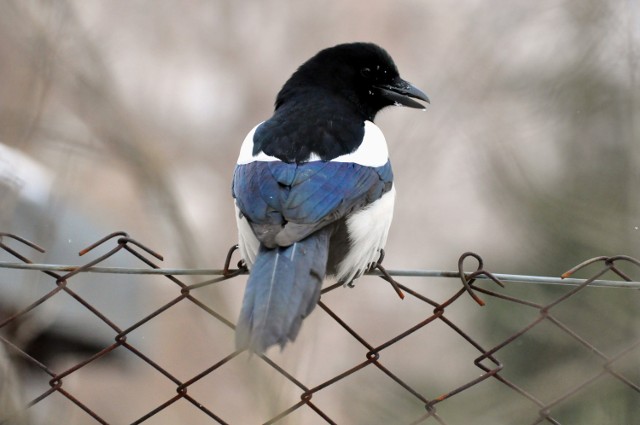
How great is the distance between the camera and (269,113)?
687cm

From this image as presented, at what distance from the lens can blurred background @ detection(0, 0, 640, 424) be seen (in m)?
4.17

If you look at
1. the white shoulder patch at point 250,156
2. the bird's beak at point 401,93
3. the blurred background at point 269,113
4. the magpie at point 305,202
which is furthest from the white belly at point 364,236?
the bird's beak at point 401,93

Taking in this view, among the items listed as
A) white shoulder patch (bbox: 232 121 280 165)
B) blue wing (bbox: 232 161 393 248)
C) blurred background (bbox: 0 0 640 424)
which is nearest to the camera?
blue wing (bbox: 232 161 393 248)

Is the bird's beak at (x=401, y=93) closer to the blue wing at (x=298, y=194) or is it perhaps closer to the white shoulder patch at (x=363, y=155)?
the white shoulder patch at (x=363, y=155)

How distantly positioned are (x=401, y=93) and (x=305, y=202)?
1040 mm

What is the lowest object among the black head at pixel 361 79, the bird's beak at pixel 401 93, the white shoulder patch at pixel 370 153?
the white shoulder patch at pixel 370 153

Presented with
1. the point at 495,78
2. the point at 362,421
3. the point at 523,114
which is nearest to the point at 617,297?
the point at 362,421

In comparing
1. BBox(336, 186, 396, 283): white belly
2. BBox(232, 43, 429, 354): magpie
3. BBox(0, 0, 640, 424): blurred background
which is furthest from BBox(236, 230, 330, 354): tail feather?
BBox(0, 0, 640, 424): blurred background

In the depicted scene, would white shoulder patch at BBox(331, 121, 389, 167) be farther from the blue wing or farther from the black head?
the black head

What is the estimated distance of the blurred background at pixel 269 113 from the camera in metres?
4.17

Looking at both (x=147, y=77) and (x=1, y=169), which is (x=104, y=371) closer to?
(x=147, y=77)

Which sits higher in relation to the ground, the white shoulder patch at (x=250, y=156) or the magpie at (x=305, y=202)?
the white shoulder patch at (x=250, y=156)

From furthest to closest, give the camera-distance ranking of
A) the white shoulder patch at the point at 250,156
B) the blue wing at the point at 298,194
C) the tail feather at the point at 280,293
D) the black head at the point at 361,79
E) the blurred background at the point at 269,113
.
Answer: the blurred background at the point at 269,113 → the black head at the point at 361,79 → the white shoulder patch at the point at 250,156 → the blue wing at the point at 298,194 → the tail feather at the point at 280,293

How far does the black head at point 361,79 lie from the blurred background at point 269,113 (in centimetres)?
98
